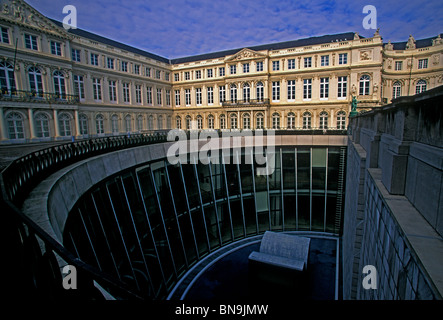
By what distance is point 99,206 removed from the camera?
Result: 1002cm

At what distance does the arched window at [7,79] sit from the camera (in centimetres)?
2677

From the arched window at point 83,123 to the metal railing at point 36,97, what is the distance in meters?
2.33

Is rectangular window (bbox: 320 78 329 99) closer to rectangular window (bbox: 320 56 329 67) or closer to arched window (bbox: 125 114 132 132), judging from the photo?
rectangular window (bbox: 320 56 329 67)

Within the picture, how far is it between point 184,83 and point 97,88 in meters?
17.9

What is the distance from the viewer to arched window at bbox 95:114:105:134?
37.6 metres

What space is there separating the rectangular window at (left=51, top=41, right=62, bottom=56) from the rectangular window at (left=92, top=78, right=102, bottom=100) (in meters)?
5.77

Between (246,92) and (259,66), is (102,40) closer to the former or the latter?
(246,92)

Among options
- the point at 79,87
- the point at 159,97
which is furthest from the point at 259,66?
the point at 79,87

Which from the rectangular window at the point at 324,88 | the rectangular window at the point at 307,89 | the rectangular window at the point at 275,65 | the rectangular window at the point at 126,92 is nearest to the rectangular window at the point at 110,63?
the rectangular window at the point at 126,92

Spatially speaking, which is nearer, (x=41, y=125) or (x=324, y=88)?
(x=41, y=125)

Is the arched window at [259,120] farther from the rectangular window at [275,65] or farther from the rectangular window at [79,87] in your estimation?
the rectangular window at [79,87]

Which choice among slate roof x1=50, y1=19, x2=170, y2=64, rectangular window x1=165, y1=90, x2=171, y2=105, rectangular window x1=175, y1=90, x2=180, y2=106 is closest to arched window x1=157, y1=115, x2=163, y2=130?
rectangular window x1=165, y1=90, x2=171, y2=105

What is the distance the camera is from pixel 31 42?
29.1m

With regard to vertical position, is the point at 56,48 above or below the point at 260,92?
above
